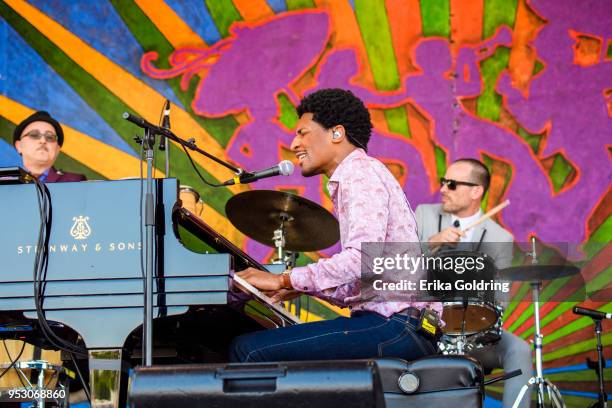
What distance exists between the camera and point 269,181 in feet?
21.6

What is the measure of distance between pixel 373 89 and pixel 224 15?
128cm

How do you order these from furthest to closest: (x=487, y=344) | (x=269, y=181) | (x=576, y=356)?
(x=269, y=181), (x=576, y=356), (x=487, y=344)

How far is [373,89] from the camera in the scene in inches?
258

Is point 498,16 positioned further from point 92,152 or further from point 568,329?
point 92,152

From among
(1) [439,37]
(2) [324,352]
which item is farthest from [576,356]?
(2) [324,352]

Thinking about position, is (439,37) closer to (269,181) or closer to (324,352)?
(269,181)

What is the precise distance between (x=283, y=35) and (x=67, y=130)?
176 cm

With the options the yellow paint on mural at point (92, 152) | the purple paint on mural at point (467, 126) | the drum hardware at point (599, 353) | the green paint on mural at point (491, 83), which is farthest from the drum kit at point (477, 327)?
the yellow paint on mural at point (92, 152)

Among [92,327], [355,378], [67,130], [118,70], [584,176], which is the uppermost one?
[118,70]

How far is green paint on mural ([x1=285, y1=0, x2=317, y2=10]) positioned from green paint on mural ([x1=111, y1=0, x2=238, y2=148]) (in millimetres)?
880

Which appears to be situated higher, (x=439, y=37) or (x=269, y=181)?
(x=439, y=37)

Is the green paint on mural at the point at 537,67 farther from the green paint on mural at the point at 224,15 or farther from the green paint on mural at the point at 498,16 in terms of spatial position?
the green paint on mural at the point at 224,15

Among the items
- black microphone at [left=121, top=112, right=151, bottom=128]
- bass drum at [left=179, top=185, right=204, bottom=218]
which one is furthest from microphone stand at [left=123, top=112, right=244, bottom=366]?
bass drum at [left=179, top=185, right=204, bottom=218]

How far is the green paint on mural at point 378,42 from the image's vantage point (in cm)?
656
